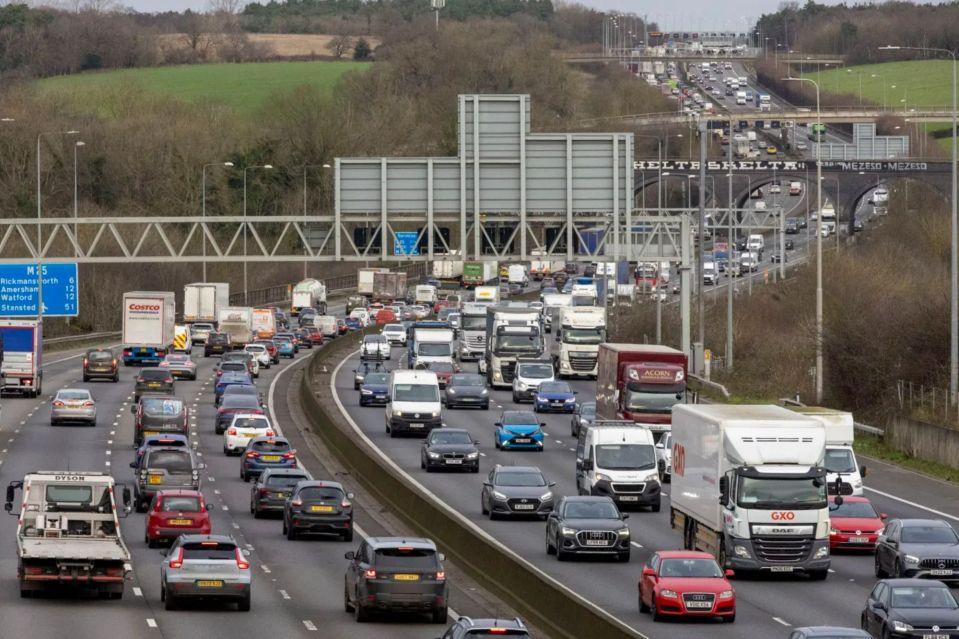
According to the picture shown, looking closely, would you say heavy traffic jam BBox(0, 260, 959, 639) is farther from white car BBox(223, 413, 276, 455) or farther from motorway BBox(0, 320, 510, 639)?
motorway BBox(0, 320, 510, 639)

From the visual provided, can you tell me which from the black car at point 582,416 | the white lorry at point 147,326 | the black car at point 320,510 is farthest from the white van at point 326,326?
the black car at point 320,510

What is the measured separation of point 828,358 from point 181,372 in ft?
97.8

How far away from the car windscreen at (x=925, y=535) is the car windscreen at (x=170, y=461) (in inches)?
750

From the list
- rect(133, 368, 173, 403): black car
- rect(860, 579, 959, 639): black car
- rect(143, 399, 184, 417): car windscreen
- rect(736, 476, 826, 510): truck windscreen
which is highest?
rect(736, 476, 826, 510): truck windscreen

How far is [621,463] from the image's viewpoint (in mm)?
46312

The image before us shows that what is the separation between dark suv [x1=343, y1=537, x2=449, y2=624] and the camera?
103 ft

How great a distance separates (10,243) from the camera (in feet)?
414

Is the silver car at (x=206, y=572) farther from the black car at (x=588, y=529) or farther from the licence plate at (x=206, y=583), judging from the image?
the black car at (x=588, y=529)

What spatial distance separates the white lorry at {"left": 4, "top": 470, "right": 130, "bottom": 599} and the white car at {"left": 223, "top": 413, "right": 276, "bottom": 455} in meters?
24.0

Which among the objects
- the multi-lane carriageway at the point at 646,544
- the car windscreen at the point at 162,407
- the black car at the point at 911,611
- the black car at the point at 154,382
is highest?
the black car at the point at 911,611

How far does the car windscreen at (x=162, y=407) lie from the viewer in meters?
60.2

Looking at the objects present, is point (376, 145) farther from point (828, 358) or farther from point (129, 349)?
point (828, 358)

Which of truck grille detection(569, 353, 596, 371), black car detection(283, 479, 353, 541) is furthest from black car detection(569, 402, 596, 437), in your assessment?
truck grille detection(569, 353, 596, 371)

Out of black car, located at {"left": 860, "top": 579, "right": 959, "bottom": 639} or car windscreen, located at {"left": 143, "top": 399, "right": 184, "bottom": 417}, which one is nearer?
black car, located at {"left": 860, "top": 579, "right": 959, "bottom": 639}
